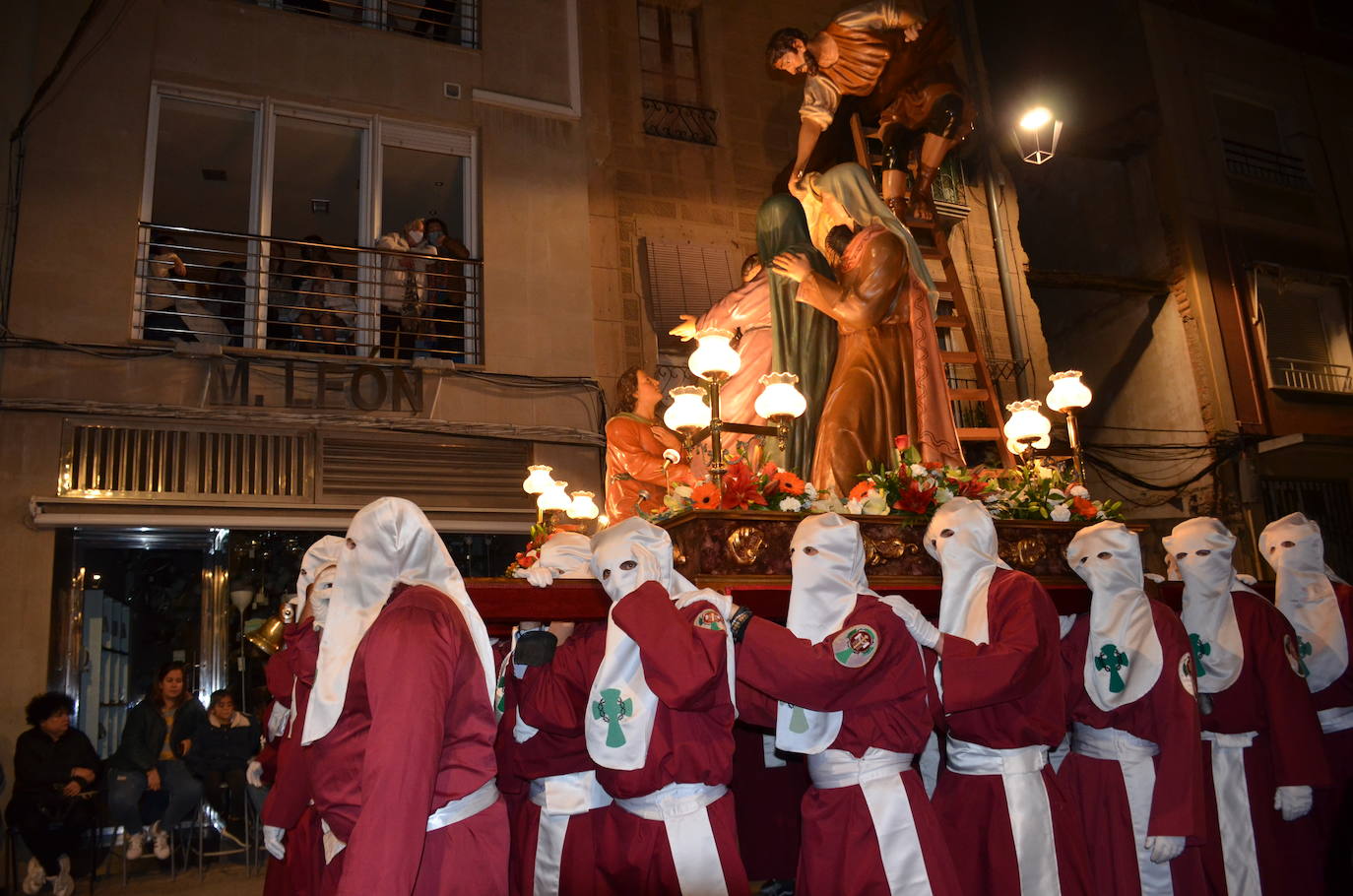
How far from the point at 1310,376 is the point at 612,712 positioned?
13.8 m

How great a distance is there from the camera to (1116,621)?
4504 millimetres

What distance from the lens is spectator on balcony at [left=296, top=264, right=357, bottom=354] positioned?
9.03 m

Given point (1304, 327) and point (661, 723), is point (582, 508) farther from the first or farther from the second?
point (1304, 327)

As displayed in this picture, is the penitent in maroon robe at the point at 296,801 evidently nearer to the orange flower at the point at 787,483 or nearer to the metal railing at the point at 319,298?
the orange flower at the point at 787,483

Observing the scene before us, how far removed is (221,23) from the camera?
9.28 meters

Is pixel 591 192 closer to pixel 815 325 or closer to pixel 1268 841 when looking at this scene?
pixel 815 325

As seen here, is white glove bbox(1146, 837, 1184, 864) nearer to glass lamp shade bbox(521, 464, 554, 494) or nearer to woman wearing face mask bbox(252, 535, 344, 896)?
woman wearing face mask bbox(252, 535, 344, 896)

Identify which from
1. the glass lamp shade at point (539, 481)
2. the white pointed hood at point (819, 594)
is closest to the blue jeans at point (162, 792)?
the glass lamp shade at point (539, 481)

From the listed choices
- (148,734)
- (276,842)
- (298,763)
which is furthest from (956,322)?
(148,734)

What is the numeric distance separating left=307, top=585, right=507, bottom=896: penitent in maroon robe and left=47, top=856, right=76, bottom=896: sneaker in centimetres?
495

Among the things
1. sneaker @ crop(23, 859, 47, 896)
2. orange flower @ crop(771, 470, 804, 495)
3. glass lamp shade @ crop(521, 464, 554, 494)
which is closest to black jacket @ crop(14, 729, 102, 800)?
sneaker @ crop(23, 859, 47, 896)

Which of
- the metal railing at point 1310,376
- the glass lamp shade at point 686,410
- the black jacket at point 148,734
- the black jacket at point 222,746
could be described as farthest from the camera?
the metal railing at point 1310,376

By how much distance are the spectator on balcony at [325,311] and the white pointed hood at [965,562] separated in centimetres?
619

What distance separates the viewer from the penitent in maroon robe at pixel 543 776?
12.5ft
